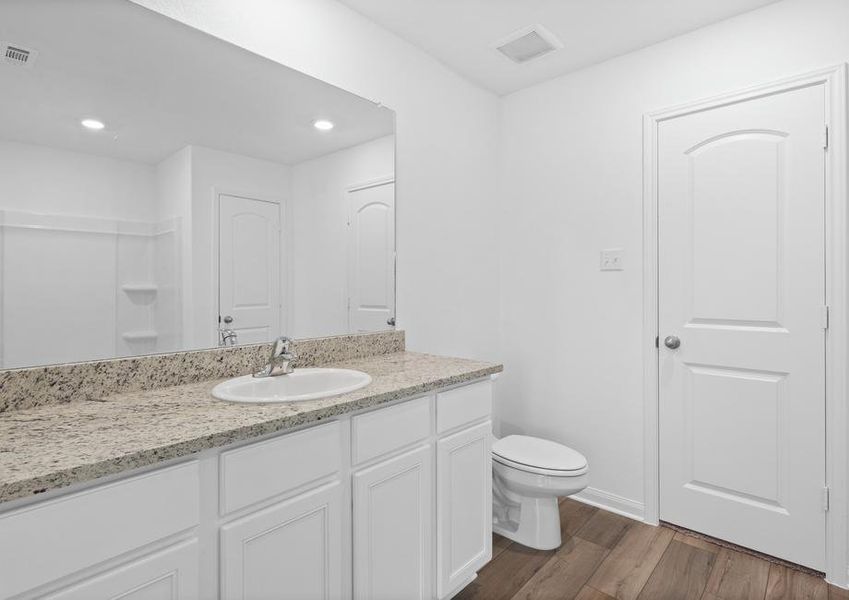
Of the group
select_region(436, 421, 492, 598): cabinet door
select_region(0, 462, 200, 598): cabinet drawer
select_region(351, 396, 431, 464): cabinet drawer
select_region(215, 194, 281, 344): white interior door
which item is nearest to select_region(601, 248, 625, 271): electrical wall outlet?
select_region(436, 421, 492, 598): cabinet door

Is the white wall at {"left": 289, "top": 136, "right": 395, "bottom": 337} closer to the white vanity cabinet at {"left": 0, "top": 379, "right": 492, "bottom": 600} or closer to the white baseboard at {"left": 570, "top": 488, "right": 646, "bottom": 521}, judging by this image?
the white vanity cabinet at {"left": 0, "top": 379, "right": 492, "bottom": 600}

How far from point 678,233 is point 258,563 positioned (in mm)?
2194

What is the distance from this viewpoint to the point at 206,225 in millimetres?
1591

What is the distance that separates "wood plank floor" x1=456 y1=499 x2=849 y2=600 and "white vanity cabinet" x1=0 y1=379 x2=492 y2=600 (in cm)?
25

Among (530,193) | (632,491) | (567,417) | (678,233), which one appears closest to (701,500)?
(632,491)

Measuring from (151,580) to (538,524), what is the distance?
1.65 metres

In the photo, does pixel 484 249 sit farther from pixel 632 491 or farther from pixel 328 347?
pixel 632 491

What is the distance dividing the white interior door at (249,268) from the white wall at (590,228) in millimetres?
1559

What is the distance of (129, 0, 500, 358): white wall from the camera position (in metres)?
1.72

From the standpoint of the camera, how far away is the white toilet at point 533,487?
200cm

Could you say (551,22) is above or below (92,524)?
above

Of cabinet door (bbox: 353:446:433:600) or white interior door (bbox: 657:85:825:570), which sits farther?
white interior door (bbox: 657:85:825:570)

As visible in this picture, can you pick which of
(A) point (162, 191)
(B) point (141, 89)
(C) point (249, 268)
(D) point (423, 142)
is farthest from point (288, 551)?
(D) point (423, 142)

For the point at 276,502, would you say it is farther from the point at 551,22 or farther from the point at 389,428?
the point at 551,22
